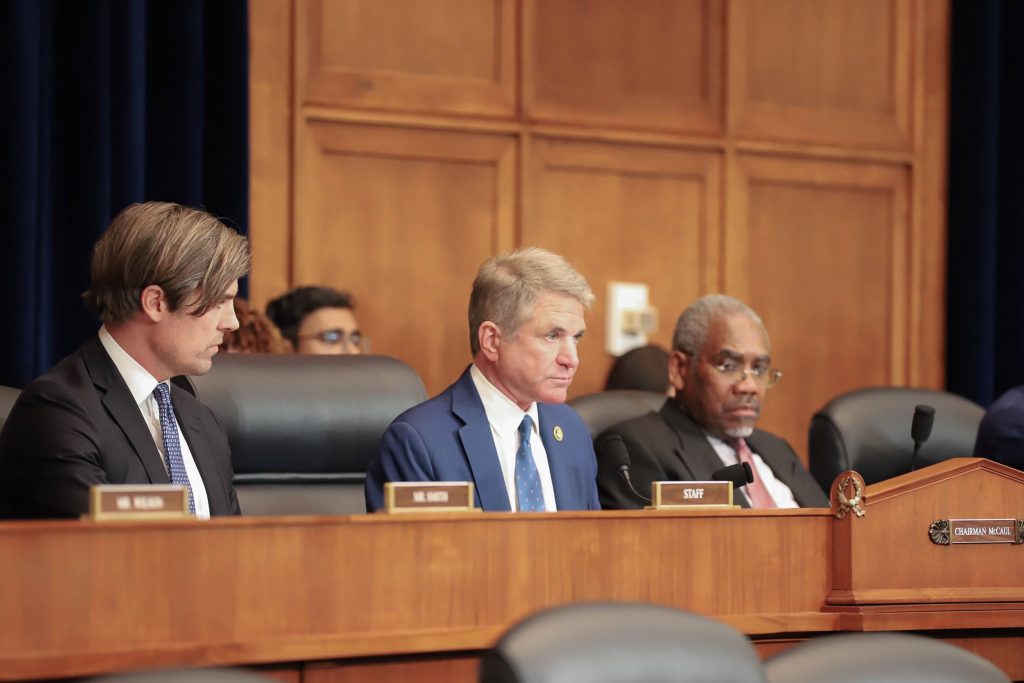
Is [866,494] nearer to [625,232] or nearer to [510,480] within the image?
[510,480]

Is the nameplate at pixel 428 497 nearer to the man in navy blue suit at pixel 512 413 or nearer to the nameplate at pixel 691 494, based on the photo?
the nameplate at pixel 691 494

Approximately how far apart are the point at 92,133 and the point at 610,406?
165 centimetres

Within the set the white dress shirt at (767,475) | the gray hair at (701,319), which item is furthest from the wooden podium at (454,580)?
the gray hair at (701,319)

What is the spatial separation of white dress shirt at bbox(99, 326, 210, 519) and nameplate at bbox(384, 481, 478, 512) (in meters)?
0.62

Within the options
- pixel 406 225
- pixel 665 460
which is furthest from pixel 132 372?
pixel 406 225

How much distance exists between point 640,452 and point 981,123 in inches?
108

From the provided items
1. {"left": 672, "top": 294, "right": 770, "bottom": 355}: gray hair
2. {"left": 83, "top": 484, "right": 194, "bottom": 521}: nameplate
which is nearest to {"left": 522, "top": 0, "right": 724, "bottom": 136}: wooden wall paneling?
{"left": 672, "top": 294, "right": 770, "bottom": 355}: gray hair

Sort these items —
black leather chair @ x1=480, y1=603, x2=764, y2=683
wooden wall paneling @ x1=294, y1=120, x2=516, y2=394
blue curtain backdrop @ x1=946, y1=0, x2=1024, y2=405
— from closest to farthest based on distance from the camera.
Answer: black leather chair @ x1=480, y1=603, x2=764, y2=683 < wooden wall paneling @ x1=294, y1=120, x2=516, y2=394 < blue curtain backdrop @ x1=946, y1=0, x2=1024, y2=405

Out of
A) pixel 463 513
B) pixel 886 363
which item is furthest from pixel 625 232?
pixel 463 513

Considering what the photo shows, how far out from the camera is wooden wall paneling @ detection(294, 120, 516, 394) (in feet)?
14.8

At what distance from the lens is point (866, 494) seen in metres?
2.20

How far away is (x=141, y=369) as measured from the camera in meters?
2.45

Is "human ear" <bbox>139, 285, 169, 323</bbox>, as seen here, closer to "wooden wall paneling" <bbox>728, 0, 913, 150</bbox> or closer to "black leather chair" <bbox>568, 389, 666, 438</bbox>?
"black leather chair" <bbox>568, 389, 666, 438</bbox>

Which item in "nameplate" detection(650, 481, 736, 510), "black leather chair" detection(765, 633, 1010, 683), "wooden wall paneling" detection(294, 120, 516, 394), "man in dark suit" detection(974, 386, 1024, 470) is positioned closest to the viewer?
"black leather chair" detection(765, 633, 1010, 683)
